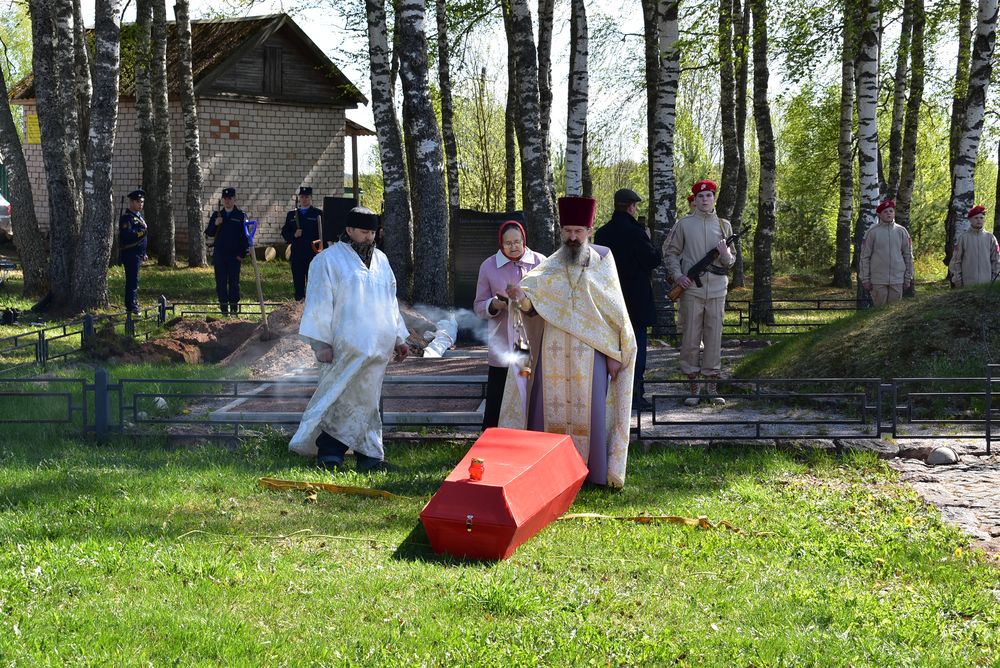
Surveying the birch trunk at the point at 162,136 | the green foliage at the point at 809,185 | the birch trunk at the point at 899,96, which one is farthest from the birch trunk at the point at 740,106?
the birch trunk at the point at 162,136

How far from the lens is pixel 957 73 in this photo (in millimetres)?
26344

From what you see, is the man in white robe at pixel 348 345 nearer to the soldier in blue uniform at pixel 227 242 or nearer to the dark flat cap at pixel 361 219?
the dark flat cap at pixel 361 219

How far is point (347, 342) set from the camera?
26.3ft

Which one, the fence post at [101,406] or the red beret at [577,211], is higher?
the red beret at [577,211]

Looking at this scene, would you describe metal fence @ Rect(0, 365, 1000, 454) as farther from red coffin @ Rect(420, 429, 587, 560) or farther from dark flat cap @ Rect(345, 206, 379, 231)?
red coffin @ Rect(420, 429, 587, 560)

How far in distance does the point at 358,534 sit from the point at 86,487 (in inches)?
79.8

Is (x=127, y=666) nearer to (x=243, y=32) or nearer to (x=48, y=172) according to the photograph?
(x=48, y=172)

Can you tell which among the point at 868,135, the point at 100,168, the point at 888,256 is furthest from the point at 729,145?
the point at 100,168

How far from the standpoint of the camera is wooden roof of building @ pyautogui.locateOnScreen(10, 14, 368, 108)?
30797mm

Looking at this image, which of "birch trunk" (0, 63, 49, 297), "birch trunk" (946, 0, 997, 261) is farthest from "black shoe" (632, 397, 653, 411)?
"birch trunk" (0, 63, 49, 297)

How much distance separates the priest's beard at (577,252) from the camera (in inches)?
301

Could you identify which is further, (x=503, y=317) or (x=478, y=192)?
(x=478, y=192)

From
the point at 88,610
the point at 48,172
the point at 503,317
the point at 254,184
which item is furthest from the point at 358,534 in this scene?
the point at 254,184

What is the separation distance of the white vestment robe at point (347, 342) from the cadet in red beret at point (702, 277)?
143 inches
